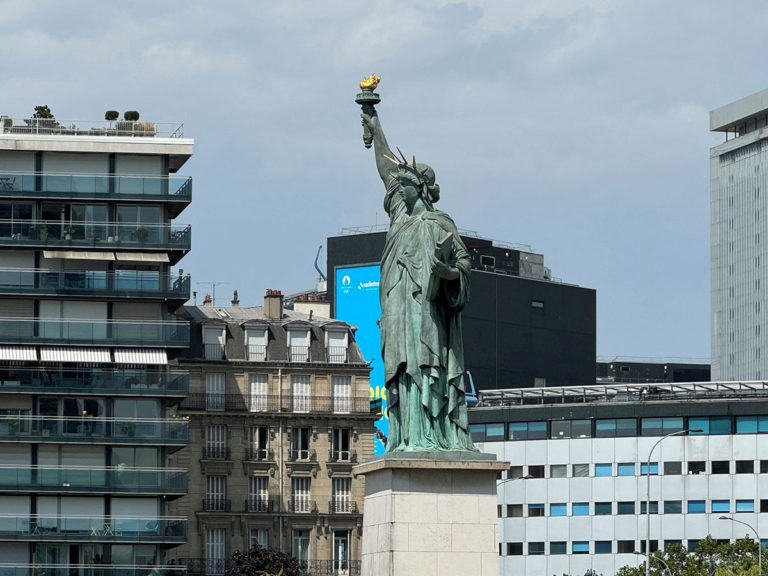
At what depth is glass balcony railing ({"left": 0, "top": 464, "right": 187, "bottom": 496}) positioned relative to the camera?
92.2 meters

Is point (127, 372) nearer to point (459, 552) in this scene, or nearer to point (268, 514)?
point (268, 514)

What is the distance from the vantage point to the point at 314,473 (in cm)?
11362

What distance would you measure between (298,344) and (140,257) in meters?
21.9

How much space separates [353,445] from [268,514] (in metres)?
5.94

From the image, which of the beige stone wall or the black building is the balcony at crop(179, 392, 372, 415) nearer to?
the beige stone wall

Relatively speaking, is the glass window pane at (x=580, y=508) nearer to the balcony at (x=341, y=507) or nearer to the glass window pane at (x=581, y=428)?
the glass window pane at (x=581, y=428)

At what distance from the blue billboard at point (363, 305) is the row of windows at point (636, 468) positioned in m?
29.6

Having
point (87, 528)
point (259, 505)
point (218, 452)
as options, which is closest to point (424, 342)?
point (87, 528)

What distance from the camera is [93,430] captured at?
307 ft

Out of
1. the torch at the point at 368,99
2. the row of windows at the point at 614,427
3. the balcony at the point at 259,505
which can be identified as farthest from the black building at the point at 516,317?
the torch at the point at 368,99

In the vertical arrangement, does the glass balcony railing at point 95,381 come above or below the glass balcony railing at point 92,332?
below

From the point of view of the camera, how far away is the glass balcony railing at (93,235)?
9406 cm

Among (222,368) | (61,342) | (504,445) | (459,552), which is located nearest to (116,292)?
(61,342)

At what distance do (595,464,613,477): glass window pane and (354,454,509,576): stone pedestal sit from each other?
83.2 m
